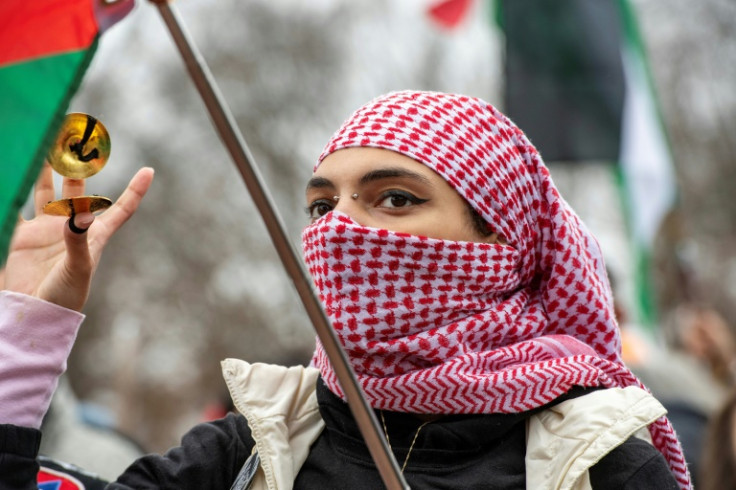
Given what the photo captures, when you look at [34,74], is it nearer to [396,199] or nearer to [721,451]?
[396,199]

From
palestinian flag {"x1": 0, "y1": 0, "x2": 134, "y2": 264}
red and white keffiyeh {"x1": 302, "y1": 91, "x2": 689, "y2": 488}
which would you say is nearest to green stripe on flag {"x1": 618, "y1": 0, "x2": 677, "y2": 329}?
red and white keffiyeh {"x1": 302, "y1": 91, "x2": 689, "y2": 488}

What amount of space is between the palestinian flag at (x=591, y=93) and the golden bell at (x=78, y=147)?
16.1ft

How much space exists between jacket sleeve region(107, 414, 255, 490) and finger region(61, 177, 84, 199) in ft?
1.95

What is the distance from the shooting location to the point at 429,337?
231 cm

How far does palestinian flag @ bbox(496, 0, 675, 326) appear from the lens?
6.98m

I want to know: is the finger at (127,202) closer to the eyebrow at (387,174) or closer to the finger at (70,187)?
the finger at (70,187)

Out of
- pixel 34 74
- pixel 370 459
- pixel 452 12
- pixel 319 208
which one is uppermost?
pixel 452 12

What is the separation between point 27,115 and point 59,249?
1.93 ft

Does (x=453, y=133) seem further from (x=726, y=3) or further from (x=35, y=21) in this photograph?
(x=726, y=3)

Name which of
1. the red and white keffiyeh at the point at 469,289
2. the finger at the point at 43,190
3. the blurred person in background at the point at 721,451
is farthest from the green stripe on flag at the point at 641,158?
the finger at the point at 43,190

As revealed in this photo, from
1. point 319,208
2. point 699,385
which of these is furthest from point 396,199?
point 699,385

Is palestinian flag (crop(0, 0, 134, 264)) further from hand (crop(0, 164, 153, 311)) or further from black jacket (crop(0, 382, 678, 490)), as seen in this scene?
black jacket (crop(0, 382, 678, 490))

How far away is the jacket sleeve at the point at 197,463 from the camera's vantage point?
92.7 inches

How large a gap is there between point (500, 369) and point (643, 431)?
14.5 inches
